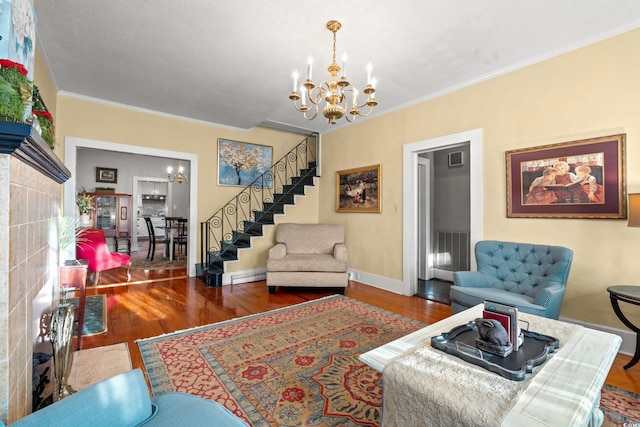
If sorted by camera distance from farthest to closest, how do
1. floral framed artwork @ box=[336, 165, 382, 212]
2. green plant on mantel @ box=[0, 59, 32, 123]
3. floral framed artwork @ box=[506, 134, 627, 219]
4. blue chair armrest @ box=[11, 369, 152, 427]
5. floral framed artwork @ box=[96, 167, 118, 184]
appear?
floral framed artwork @ box=[96, 167, 118, 184]
floral framed artwork @ box=[336, 165, 382, 212]
floral framed artwork @ box=[506, 134, 627, 219]
green plant on mantel @ box=[0, 59, 32, 123]
blue chair armrest @ box=[11, 369, 152, 427]

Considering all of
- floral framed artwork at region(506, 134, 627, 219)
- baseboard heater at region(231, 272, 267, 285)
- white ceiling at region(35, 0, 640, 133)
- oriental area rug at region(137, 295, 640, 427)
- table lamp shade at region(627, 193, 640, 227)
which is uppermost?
white ceiling at region(35, 0, 640, 133)

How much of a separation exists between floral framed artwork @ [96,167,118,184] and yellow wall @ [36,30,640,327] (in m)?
4.52

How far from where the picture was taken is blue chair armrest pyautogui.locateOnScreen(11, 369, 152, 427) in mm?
819

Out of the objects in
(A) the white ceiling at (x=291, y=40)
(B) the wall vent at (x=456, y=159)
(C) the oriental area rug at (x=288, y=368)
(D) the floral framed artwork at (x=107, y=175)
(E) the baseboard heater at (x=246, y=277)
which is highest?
(A) the white ceiling at (x=291, y=40)

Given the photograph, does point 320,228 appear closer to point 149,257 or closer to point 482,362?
point 482,362

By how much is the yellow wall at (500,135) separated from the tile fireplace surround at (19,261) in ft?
11.2

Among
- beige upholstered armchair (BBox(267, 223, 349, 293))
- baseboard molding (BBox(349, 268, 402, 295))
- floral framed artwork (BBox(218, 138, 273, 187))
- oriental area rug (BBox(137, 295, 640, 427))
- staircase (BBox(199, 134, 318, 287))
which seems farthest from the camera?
floral framed artwork (BBox(218, 138, 273, 187))

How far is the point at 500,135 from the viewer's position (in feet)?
10.6

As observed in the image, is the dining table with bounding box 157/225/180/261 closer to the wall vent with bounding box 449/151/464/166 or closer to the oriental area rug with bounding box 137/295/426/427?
the oriental area rug with bounding box 137/295/426/427

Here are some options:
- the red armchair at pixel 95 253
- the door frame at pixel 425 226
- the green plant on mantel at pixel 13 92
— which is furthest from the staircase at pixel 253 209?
the green plant on mantel at pixel 13 92

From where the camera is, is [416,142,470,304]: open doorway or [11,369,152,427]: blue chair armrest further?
[416,142,470,304]: open doorway

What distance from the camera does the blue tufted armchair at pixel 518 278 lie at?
2.31 meters

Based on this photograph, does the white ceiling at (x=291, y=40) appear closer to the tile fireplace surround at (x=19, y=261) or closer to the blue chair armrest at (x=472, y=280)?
the tile fireplace surround at (x=19, y=261)

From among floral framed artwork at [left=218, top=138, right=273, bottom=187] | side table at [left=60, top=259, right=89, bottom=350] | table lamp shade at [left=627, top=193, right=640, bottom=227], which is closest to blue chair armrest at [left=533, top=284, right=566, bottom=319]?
table lamp shade at [left=627, top=193, right=640, bottom=227]
